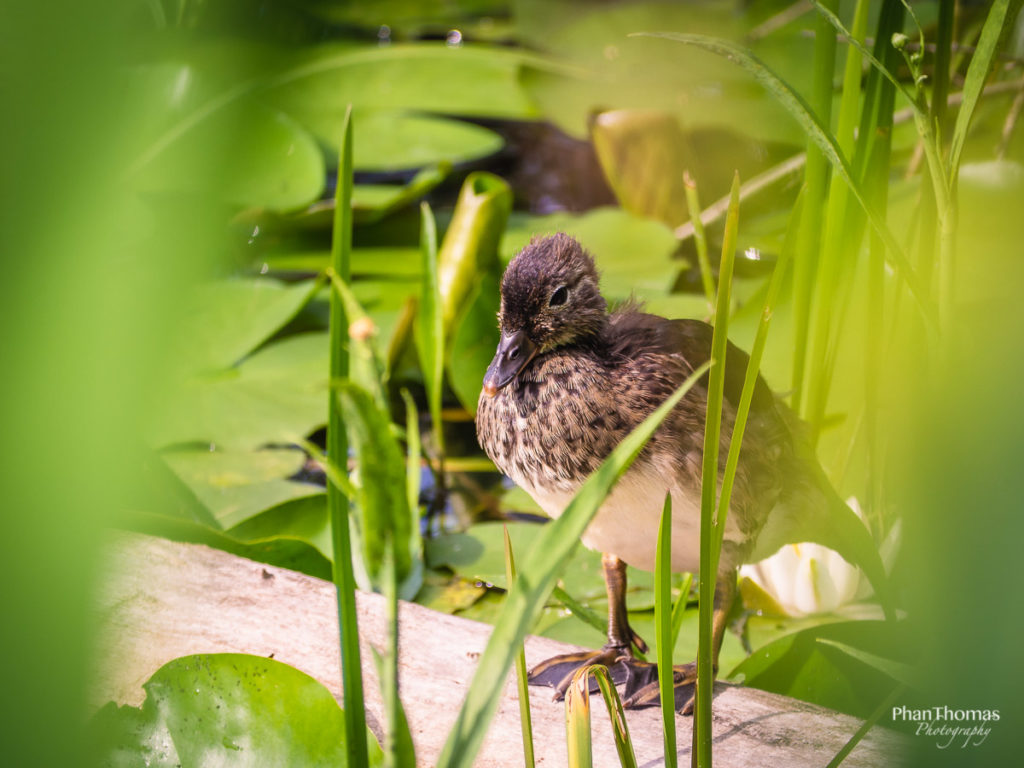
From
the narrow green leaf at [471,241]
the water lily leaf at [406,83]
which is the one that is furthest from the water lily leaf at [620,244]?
the water lily leaf at [406,83]

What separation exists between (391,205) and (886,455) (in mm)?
2026

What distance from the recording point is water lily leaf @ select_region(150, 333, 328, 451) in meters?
2.58

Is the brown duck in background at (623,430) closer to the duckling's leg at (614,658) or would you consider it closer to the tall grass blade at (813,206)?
the duckling's leg at (614,658)

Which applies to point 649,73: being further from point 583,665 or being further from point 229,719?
point 229,719

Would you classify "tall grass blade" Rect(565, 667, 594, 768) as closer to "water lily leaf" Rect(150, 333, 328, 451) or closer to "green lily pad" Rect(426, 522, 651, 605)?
"green lily pad" Rect(426, 522, 651, 605)

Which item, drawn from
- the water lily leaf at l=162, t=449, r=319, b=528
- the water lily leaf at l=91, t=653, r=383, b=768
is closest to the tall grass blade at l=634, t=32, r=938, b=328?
the water lily leaf at l=91, t=653, r=383, b=768

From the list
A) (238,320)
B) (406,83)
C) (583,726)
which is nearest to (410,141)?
(406,83)

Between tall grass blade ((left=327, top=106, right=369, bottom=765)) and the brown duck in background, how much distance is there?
57cm

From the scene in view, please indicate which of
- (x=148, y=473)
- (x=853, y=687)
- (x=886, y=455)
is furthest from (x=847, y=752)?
(x=148, y=473)

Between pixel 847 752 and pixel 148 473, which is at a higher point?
pixel 148 473

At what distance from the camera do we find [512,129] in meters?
4.42

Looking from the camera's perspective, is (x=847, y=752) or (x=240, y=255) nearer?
(x=847, y=752)

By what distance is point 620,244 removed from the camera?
10.7ft

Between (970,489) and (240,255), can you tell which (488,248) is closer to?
(240,255)
